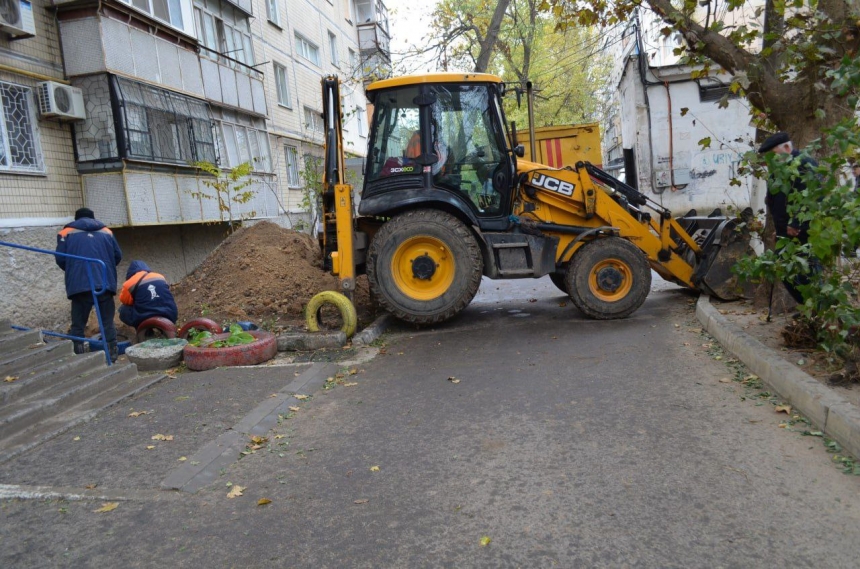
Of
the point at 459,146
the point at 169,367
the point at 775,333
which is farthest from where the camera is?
the point at 459,146

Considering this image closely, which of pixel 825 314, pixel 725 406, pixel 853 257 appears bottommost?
pixel 725 406

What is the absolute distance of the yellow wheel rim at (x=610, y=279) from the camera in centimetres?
798

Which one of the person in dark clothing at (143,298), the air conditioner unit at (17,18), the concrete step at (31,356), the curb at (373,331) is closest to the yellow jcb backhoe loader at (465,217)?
the curb at (373,331)

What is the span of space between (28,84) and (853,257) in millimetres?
10816

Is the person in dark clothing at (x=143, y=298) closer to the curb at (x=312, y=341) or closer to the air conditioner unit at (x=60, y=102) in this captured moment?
the curb at (x=312, y=341)

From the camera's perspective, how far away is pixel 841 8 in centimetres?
609

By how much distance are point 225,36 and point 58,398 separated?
1267 cm

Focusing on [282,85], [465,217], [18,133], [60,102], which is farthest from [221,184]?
[282,85]

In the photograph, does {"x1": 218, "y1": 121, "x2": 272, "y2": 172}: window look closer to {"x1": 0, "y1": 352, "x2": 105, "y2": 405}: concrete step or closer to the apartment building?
the apartment building

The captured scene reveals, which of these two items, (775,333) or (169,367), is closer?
(775,333)

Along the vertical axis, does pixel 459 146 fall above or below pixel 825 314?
above

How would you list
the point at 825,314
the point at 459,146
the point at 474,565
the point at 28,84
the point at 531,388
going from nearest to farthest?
the point at 474,565 < the point at 825,314 < the point at 531,388 < the point at 459,146 < the point at 28,84

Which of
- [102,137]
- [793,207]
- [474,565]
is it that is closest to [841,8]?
[793,207]

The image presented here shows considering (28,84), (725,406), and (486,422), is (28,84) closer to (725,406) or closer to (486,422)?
(486,422)
